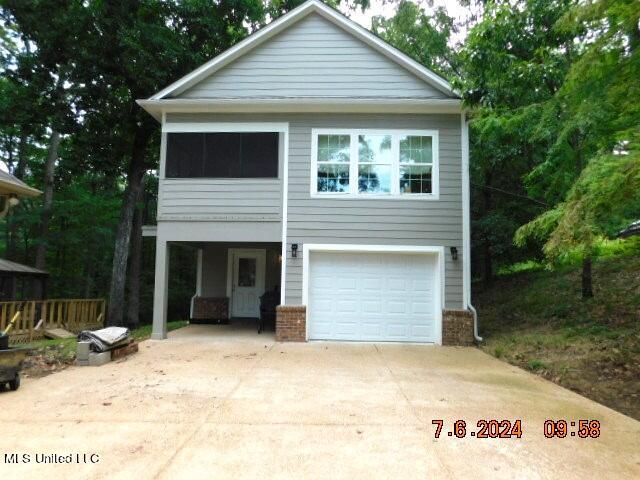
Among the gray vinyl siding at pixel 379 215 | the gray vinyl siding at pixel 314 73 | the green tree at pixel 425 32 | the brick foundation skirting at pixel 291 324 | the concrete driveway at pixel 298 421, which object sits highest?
the green tree at pixel 425 32

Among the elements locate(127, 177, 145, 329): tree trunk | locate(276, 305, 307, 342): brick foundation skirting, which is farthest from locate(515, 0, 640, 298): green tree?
locate(127, 177, 145, 329): tree trunk

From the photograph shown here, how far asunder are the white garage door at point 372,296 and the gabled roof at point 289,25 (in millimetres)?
4204

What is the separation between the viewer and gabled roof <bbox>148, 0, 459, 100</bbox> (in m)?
9.70

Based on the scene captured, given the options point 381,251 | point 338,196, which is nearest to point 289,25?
point 338,196

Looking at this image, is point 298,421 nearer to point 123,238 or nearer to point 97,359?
point 97,359

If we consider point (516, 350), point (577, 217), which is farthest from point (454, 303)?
point (577, 217)

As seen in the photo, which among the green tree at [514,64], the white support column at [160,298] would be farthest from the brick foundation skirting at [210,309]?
the green tree at [514,64]

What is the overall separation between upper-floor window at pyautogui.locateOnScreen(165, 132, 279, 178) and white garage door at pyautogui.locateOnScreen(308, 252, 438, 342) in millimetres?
2440

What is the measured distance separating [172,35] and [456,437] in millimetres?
13785

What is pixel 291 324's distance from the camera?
9164mm

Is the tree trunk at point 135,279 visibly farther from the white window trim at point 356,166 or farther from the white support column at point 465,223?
the white support column at point 465,223

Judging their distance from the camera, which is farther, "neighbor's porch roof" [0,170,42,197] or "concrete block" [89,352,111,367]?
"neighbor's porch roof" [0,170,42,197]
